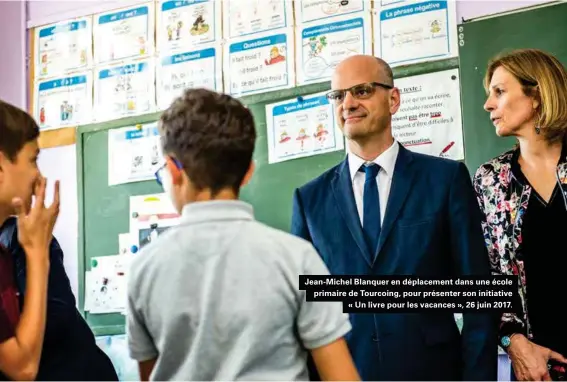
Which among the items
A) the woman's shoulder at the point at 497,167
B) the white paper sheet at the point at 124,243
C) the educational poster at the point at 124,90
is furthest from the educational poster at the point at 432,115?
the white paper sheet at the point at 124,243

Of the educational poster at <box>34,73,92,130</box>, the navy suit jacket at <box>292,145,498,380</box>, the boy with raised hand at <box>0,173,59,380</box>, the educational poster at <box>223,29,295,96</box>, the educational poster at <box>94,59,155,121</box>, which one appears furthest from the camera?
the educational poster at <box>34,73,92,130</box>

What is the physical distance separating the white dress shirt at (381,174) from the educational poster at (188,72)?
3.43 ft

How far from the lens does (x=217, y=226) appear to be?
97 cm

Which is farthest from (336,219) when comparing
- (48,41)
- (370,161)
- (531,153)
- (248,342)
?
(48,41)

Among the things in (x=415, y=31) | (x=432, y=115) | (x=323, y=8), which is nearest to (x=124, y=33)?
(x=323, y=8)

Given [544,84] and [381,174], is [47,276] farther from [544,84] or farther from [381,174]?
[544,84]

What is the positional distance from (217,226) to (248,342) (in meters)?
0.17

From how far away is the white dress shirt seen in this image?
5.31 ft

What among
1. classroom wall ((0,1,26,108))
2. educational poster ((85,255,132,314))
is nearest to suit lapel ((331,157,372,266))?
educational poster ((85,255,132,314))

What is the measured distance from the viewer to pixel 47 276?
3.97ft

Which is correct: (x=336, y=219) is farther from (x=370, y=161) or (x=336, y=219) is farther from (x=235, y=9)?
(x=235, y=9)

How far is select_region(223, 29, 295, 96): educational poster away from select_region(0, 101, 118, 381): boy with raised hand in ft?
4.08

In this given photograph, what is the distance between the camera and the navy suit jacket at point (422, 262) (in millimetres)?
1470

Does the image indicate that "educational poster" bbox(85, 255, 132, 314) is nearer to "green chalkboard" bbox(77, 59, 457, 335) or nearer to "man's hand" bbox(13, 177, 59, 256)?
"green chalkboard" bbox(77, 59, 457, 335)
